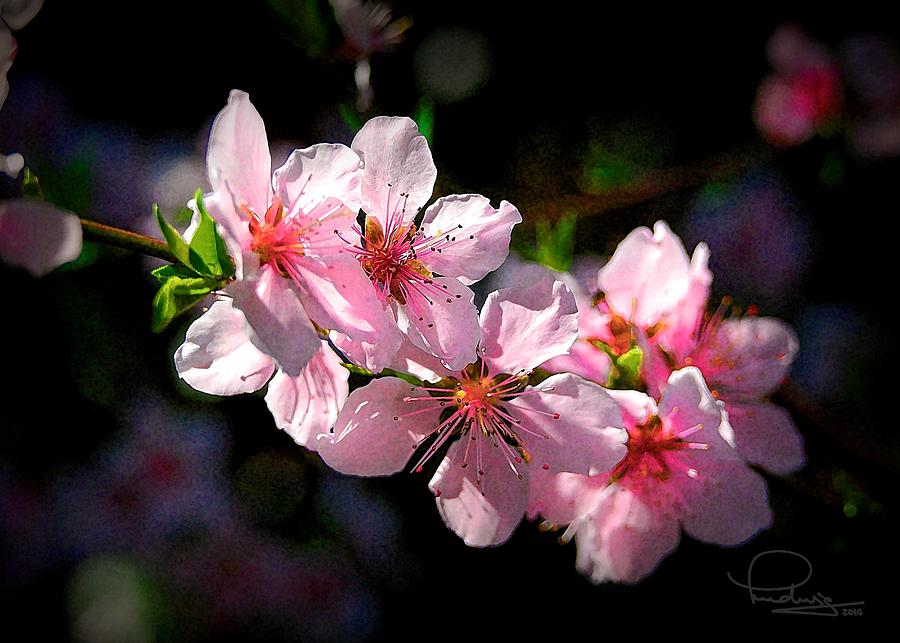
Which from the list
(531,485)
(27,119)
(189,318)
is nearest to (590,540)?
(531,485)

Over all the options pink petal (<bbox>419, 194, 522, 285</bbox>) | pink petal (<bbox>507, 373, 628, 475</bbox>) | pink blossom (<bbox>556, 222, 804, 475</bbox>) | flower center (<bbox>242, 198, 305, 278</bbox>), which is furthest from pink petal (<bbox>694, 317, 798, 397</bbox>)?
flower center (<bbox>242, 198, 305, 278</bbox>)

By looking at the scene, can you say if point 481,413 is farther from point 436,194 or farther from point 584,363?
point 436,194

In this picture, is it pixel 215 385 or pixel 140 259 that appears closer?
pixel 215 385

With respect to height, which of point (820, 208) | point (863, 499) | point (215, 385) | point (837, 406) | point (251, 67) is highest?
point (215, 385)

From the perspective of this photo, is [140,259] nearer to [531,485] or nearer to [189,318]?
[189,318]

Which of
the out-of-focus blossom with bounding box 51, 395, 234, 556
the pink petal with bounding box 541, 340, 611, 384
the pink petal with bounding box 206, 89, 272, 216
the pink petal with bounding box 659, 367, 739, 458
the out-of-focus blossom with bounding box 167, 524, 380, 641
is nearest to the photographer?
the pink petal with bounding box 206, 89, 272, 216
